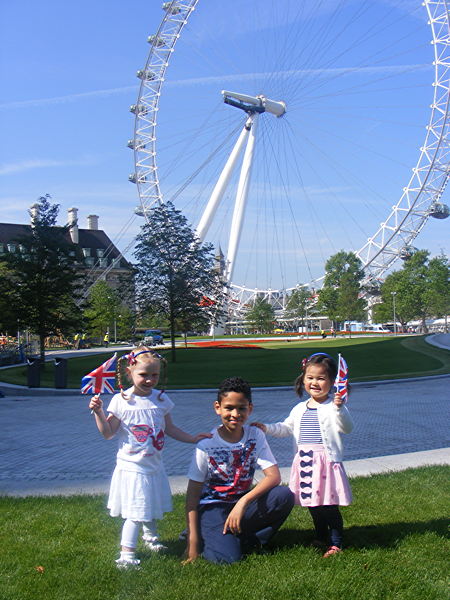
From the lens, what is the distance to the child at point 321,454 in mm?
4656

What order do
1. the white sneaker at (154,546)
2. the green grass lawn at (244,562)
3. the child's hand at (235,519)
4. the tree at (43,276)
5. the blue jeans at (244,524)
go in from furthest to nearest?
the tree at (43,276) → the white sneaker at (154,546) → the blue jeans at (244,524) → the child's hand at (235,519) → the green grass lawn at (244,562)

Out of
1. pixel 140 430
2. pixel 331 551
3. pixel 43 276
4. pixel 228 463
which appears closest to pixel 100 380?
pixel 140 430

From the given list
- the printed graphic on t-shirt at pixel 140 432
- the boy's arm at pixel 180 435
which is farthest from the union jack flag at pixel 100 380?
the boy's arm at pixel 180 435

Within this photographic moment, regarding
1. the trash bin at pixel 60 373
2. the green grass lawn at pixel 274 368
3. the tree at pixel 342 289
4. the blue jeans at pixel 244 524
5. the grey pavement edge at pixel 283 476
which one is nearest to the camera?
the blue jeans at pixel 244 524

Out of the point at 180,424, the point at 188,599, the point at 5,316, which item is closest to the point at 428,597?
the point at 188,599

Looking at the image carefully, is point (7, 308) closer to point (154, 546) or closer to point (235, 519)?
point (154, 546)

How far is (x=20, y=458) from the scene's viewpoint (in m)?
9.07

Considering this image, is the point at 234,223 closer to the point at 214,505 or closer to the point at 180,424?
the point at 180,424

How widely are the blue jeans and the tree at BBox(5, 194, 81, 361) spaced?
22272 millimetres

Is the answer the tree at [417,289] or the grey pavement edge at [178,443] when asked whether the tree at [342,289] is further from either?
the grey pavement edge at [178,443]

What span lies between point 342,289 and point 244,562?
77286mm

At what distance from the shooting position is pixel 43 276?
86.1 feet

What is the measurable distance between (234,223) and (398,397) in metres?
36.6

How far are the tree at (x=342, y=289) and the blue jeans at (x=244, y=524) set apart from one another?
2935 inches
